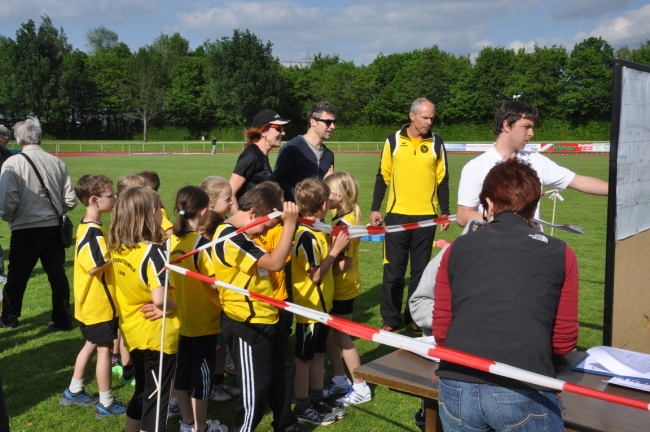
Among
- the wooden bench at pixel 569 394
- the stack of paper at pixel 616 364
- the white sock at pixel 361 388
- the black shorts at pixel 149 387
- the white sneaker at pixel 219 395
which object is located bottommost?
the white sneaker at pixel 219 395

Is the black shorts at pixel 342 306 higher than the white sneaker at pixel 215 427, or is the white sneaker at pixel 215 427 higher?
the black shorts at pixel 342 306

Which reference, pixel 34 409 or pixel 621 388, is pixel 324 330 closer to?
pixel 621 388

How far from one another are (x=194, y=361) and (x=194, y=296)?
43 centimetres

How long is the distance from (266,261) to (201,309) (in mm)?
898

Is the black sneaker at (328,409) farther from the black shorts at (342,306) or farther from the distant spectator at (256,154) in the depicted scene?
the distant spectator at (256,154)

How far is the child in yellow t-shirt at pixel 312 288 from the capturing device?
12.9 feet

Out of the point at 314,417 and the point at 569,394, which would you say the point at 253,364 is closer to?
the point at 314,417

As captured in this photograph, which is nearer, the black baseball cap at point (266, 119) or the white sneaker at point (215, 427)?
the white sneaker at point (215, 427)

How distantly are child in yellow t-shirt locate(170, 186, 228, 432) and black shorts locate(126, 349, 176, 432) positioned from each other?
304mm

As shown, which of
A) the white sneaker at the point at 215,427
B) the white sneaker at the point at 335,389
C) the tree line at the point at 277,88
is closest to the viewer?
the white sneaker at the point at 215,427

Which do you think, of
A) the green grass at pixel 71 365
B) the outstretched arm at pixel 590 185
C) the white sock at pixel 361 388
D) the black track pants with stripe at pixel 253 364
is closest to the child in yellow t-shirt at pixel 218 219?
the green grass at pixel 71 365

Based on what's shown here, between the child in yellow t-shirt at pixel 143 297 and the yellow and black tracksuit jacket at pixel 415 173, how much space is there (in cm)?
317

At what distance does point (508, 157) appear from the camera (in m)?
4.31

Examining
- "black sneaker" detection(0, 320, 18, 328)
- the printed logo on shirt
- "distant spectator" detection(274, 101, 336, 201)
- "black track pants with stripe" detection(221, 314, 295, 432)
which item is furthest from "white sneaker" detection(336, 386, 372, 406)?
"black sneaker" detection(0, 320, 18, 328)
